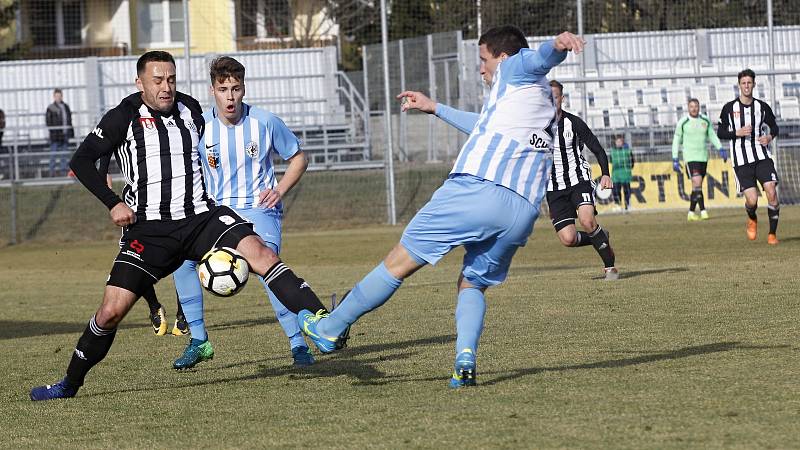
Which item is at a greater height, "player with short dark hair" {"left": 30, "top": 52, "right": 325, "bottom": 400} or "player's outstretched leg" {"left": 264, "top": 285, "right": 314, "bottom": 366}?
"player with short dark hair" {"left": 30, "top": 52, "right": 325, "bottom": 400}

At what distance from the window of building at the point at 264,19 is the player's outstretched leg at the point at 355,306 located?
26374 mm

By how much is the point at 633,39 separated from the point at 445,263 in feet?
41.9

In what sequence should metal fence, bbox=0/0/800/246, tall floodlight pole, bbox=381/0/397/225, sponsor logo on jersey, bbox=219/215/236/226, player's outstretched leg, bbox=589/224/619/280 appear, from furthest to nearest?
metal fence, bbox=0/0/800/246 < tall floodlight pole, bbox=381/0/397/225 < player's outstretched leg, bbox=589/224/619/280 < sponsor logo on jersey, bbox=219/215/236/226

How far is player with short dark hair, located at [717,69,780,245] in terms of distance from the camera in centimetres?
1708

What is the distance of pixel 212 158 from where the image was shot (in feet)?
28.1

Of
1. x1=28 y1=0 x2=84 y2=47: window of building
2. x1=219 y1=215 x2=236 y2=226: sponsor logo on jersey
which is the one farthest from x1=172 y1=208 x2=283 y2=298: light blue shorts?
x1=28 y1=0 x2=84 y2=47: window of building

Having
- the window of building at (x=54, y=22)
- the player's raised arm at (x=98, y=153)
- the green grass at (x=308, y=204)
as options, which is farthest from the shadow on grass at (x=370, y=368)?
the window of building at (x=54, y=22)

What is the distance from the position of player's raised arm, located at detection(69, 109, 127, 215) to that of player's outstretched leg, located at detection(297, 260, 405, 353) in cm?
140

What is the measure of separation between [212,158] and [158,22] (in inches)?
1165

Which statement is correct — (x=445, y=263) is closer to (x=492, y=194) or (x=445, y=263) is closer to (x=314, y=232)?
(x=314, y=232)

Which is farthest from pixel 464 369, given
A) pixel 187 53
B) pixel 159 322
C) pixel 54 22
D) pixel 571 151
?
pixel 54 22

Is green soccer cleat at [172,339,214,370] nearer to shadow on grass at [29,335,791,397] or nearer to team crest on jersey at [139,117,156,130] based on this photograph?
shadow on grass at [29,335,791,397]

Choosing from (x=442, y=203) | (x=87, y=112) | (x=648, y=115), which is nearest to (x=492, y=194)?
(x=442, y=203)

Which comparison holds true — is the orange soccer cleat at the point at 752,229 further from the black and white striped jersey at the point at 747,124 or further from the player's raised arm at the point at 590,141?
the player's raised arm at the point at 590,141
